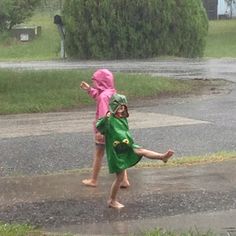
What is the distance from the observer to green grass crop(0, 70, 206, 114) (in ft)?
46.9

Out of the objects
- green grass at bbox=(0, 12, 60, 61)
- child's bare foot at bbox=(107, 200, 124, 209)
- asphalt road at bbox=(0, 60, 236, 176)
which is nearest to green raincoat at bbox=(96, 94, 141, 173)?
child's bare foot at bbox=(107, 200, 124, 209)

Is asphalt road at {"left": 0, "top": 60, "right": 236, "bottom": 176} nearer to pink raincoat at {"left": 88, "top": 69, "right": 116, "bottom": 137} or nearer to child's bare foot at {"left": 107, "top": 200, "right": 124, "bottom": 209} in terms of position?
pink raincoat at {"left": 88, "top": 69, "right": 116, "bottom": 137}

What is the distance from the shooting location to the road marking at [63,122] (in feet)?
36.3

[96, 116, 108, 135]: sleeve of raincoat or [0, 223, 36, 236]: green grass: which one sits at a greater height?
[96, 116, 108, 135]: sleeve of raincoat

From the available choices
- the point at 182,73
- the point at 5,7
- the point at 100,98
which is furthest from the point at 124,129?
the point at 182,73

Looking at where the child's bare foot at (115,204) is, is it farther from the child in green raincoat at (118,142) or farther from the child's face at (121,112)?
the child's face at (121,112)

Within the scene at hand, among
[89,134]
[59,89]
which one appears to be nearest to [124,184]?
[89,134]

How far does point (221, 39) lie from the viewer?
44.9m

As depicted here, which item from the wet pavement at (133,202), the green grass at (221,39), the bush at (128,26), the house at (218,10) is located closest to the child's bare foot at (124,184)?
the wet pavement at (133,202)

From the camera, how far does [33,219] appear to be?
5.68m

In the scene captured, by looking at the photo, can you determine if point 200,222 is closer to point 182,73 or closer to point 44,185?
point 44,185

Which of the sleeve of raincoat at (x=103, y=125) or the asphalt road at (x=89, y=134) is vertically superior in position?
the sleeve of raincoat at (x=103, y=125)

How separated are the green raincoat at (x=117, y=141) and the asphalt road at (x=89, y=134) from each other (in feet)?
6.83

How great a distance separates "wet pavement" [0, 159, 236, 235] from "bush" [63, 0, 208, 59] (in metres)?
22.7
